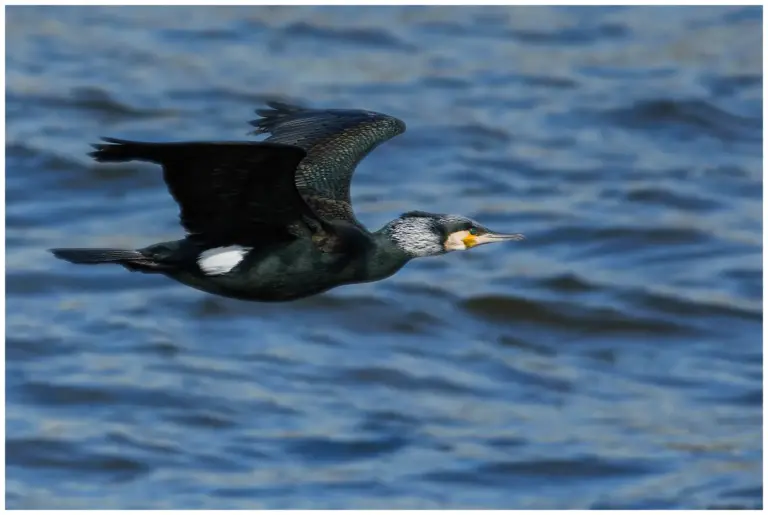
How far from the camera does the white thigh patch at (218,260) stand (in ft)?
22.0

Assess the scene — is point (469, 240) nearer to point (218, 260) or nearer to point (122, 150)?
point (218, 260)

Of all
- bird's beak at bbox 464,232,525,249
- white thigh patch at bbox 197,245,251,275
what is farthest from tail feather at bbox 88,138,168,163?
bird's beak at bbox 464,232,525,249

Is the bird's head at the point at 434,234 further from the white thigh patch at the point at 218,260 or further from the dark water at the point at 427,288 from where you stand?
the dark water at the point at 427,288

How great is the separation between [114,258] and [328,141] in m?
1.68

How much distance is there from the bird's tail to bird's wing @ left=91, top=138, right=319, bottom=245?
203mm

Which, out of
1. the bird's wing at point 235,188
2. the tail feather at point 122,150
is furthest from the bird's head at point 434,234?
the tail feather at point 122,150

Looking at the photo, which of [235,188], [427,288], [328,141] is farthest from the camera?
[427,288]

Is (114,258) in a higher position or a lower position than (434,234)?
lower

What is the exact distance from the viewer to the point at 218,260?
22.0 ft

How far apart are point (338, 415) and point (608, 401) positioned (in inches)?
72.8

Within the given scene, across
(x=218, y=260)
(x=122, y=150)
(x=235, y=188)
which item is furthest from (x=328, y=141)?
(x=122, y=150)

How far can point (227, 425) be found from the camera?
1124 cm

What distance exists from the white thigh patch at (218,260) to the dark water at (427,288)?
12.5 feet

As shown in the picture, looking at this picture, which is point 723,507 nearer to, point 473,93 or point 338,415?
point 338,415
